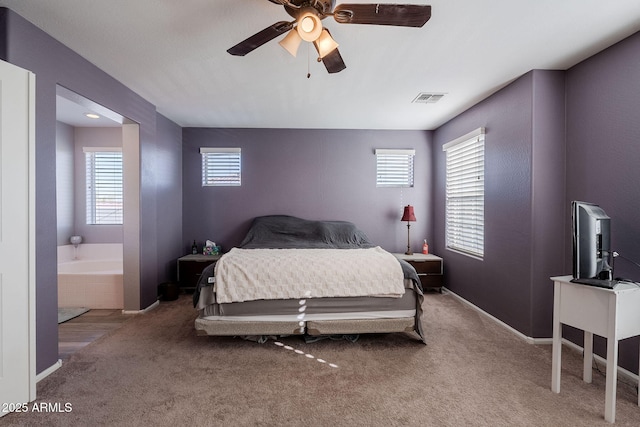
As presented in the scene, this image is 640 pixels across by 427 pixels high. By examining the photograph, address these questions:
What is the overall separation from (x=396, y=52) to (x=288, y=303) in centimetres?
231

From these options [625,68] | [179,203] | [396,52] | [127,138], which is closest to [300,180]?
[179,203]

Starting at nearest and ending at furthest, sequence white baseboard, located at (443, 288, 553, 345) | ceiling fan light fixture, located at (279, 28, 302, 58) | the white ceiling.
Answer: ceiling fan light fixture, located at (279, 28, 302, 58), the white ceiling, white baseboard, located at (443, 288, 553, 345)

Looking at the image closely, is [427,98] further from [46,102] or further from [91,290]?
[91,290]

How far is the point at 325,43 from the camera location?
1776mm

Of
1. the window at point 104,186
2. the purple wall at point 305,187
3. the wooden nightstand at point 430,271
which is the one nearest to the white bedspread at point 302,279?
the wooden nightstand at point 430,271

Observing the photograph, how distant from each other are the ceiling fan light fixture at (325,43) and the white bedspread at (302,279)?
1735 mm

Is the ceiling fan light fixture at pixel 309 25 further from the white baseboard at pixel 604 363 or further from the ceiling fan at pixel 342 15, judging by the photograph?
the white baseboard at pixel 604 363

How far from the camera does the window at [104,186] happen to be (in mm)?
4645

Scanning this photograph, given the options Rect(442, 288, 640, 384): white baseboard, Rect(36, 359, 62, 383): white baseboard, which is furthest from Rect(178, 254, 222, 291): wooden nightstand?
Rect(442, 288, 640, 384): white baseboard

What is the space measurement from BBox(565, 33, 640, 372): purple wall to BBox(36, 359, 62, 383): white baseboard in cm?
422

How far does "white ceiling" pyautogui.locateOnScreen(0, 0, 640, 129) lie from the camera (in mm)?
1886

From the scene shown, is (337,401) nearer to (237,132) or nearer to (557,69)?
(557,69)

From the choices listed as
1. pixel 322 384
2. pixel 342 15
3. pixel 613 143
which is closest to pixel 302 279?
pixel 322 384

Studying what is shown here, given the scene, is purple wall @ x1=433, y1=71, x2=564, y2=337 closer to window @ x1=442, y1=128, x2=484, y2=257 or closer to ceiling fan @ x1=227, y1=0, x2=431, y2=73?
window @ x1=442, y1=128, x2=484, y2=257
